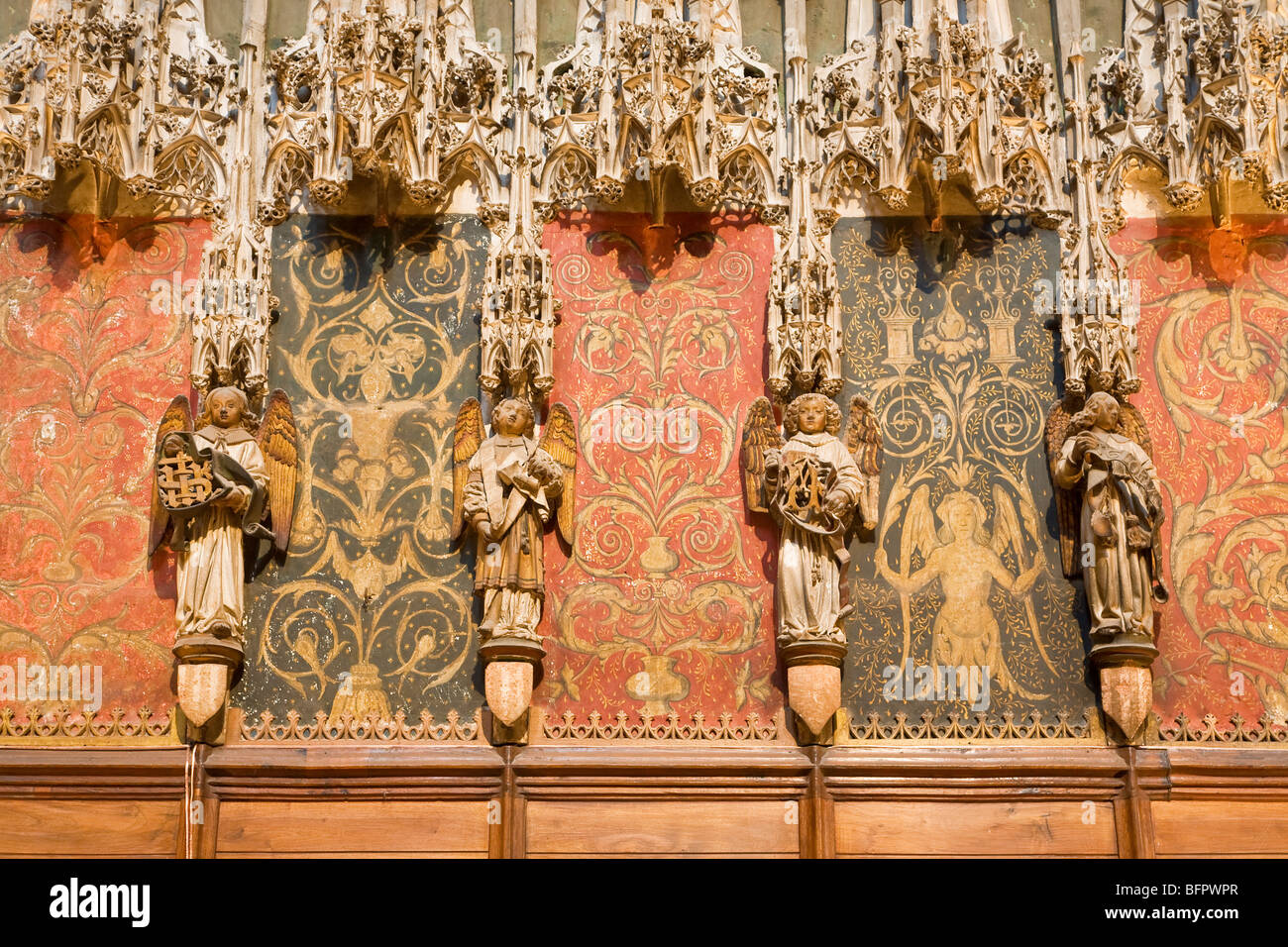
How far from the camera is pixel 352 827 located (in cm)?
1111

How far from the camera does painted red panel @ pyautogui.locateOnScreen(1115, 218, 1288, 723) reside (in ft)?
38.3

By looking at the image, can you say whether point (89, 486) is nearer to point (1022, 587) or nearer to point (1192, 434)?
point (1022, 587)

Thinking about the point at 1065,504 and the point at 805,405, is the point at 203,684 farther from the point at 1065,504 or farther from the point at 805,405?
the point at 1065,504

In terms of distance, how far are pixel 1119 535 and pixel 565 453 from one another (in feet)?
11.7

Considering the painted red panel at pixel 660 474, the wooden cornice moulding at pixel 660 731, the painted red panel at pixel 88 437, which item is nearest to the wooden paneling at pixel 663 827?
the wooden cornice moulding at pixel 660 731

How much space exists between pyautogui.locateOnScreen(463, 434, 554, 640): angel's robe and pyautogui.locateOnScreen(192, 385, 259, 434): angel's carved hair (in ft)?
4.80

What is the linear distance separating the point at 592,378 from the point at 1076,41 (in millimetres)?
4158

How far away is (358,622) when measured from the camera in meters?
11.6

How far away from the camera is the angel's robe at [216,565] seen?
11.3 metres

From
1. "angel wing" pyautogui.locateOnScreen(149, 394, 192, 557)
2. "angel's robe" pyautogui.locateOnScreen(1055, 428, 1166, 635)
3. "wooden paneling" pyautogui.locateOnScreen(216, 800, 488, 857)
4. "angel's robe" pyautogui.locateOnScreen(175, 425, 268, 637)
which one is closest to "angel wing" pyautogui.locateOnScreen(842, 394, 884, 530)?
"angel's robe" pyautogui.locateOnScreen(1055, 428, 1166, 635)

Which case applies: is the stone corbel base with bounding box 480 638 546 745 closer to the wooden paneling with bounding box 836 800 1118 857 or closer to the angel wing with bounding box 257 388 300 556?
the angel wing with bounding box 257 388 300 556

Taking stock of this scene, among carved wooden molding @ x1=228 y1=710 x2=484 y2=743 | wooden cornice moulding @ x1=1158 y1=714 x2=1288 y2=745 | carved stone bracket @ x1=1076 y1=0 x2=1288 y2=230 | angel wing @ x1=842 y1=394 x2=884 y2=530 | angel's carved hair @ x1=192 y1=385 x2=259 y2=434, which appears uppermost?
carved stone bracket @ x1=1076 y1=0 x2=1288 y2=230

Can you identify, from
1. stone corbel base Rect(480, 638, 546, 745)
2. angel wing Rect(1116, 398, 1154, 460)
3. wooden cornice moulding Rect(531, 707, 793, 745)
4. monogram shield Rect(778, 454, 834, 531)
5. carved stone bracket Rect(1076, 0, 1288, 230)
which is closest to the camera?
stone corbel base Rect(480, 638, 546, 745)

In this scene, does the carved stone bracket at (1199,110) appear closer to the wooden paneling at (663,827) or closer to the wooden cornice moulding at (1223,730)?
the wooden cornice moulding at (1223,730)
